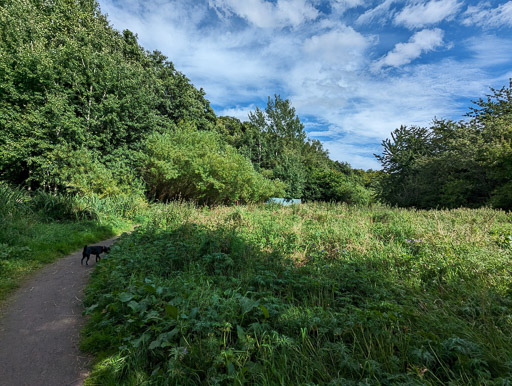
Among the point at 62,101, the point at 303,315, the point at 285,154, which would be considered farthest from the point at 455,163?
the point at 62,101

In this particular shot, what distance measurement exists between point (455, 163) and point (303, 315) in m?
23.6

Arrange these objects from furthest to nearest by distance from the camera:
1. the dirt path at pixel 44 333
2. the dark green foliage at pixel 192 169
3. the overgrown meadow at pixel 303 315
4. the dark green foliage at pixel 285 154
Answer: the dark green foliage at pixel 285 154
the dark green foliage at pixel 192 169
the dirt path at pixel 44 333
the overgrown meadow at pixel 303 315

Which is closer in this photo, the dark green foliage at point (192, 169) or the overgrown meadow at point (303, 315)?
the overgrown meadow at point (303, 315)

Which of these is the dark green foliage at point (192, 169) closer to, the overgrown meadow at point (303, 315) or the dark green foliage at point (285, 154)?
the overgrown meadow at point (303, 315)

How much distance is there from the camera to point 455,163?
2003 centimetres

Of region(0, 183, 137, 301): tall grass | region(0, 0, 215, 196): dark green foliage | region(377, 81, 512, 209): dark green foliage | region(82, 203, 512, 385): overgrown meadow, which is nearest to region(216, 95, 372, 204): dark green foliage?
region(377, 81, 512, 209): dark green foliage

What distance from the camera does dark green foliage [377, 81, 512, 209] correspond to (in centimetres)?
1689

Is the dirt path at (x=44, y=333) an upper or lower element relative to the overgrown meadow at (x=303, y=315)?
lower

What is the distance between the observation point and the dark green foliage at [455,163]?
55.4 ft

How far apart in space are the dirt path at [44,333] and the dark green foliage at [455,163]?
21.5 m

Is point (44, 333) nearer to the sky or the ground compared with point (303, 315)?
nearer to the ground

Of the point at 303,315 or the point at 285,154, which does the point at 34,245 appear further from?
the point at 285,154

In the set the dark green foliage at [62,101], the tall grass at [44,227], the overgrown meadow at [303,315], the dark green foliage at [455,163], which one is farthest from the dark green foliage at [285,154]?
the overgrown meadow at [303,315]

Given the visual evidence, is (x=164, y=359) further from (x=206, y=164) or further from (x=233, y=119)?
(x=233, y=119)
